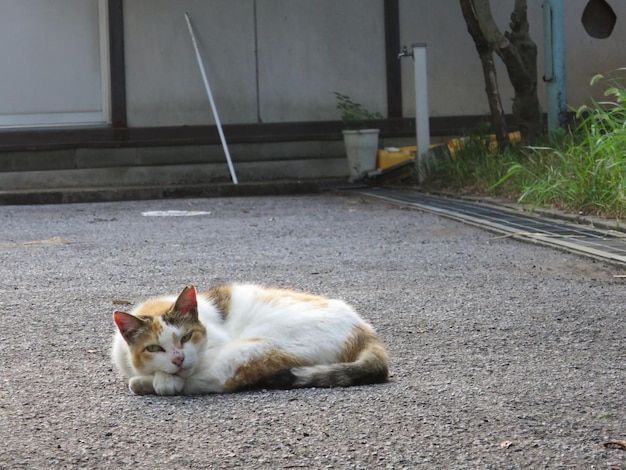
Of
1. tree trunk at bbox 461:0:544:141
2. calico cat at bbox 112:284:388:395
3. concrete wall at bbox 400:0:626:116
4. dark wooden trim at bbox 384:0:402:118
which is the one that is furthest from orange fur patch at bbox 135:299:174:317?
concrete wall at bbox 400:0:626:116

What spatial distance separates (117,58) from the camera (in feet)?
45.4

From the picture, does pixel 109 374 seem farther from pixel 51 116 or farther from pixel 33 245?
pixel 51 116

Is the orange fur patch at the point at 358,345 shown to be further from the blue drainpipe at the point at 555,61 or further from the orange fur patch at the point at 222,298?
the blue drainpipe at the point at 555,61

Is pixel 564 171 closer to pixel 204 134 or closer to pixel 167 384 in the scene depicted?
pixel 204 134

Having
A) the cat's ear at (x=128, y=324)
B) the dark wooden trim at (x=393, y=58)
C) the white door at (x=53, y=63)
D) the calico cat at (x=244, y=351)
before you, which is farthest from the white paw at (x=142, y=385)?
the dark wooden trim at (x=393, y=58)

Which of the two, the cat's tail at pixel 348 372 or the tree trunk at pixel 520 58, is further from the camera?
the tree trunk at pixel 520 58

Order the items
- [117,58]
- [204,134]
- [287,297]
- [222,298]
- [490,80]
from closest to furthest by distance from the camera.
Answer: [287,297] → [222,298] → [490,80] → [117,58] → [204,134]

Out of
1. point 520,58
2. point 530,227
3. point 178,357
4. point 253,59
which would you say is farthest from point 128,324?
point 253,59

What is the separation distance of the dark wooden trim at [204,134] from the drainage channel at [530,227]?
310 cm

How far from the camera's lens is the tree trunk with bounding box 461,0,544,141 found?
11945 millimetres

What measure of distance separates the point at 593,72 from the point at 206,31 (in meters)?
5.28

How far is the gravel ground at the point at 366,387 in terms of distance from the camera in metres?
2.94

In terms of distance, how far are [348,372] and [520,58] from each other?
9.04 metres

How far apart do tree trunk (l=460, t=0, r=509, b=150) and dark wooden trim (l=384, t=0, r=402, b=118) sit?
2.10 meters
